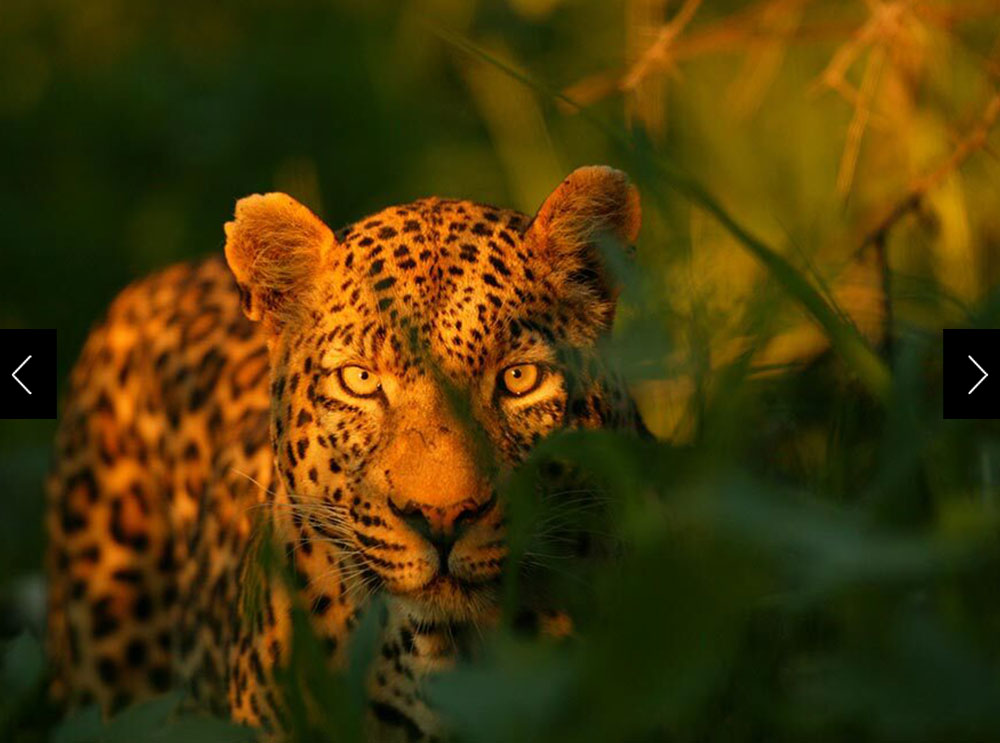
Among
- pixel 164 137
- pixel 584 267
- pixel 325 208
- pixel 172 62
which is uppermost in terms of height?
pixel 172 62

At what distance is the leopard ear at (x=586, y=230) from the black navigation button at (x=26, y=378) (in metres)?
1.89

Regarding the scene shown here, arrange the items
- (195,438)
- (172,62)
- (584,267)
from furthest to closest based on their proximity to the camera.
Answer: (172,62) → (195,438) → (584,267)

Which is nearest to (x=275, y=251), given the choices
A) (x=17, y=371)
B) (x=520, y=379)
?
(x=520, y=379)

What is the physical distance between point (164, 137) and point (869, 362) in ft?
19.3

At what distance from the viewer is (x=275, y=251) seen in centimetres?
363

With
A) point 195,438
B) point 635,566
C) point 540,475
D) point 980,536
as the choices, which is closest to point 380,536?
point 540,475

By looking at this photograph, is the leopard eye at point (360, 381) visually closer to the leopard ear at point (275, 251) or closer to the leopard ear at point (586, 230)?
the leopard ear at point (275, 251)

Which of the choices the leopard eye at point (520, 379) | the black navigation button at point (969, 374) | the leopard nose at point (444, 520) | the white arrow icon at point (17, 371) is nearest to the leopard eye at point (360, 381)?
the leopard eye at point (520, 379)

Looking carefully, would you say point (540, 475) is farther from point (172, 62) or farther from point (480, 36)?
point (172, 62)

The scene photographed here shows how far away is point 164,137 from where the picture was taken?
8305 millimetres

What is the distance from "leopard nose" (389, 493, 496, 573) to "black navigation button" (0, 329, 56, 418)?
207 centimetres

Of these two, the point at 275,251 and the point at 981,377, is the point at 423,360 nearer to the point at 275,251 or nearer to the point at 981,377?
the point at 275,251

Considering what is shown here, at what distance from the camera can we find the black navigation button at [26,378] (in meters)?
4.92

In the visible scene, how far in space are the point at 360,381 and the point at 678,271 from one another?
60cm
